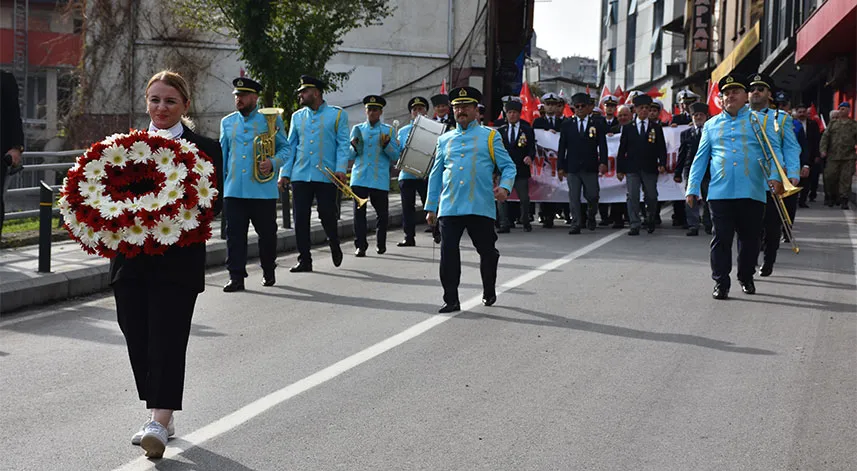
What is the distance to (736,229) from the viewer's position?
10617 mm

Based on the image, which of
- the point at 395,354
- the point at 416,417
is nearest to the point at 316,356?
the point at 395,354

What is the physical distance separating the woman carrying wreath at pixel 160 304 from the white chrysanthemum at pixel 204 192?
186mm

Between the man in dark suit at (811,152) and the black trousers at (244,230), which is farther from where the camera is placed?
the man in dark suit at (811,152)

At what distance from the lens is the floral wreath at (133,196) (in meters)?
4.98

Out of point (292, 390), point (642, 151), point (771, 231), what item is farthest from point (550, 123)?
point (292, 390)

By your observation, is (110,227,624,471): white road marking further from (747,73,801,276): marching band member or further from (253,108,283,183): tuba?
(747,73,801,276): marching band member

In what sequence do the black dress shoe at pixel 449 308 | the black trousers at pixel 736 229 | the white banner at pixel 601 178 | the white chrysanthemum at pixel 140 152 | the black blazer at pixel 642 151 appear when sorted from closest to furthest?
the white chrysanthemum at pixel 140 152 → the black dress shoe at pixel 449 308 → the black trousers at pixel 736 229 → the black blazer at pixel 642 151 → the white banner at pixel 601 178

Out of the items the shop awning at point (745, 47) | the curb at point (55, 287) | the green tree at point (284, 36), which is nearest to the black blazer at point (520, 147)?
the green tree at point (284, 36)

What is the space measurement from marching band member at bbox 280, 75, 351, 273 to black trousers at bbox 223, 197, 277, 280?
1168 mm

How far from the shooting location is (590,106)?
1817 cm

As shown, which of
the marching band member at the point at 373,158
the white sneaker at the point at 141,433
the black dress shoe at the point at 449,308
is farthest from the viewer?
the marching band member at the point at 373,158

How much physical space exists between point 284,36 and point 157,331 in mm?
15566

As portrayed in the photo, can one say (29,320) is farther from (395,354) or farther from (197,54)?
(197,54)

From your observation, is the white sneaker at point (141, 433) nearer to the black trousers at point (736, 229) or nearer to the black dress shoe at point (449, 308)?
the black dress shoe at point (449, 308)
